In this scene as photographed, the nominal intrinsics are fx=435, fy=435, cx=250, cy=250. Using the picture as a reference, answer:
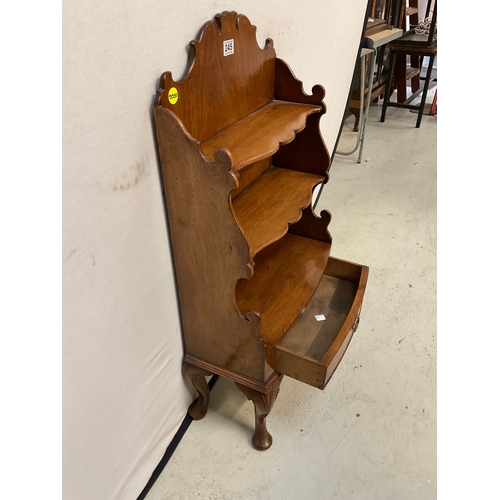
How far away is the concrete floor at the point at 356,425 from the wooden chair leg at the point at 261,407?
1.4 inches

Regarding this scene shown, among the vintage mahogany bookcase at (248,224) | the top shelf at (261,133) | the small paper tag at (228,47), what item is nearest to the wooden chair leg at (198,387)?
the vintage mahogany bookcase at (248,224)

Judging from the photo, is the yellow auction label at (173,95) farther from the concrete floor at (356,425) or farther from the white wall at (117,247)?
the concrete floor at (356,425)

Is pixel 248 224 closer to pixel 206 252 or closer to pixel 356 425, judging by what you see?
pixel 206 252

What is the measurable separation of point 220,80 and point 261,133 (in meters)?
0.16

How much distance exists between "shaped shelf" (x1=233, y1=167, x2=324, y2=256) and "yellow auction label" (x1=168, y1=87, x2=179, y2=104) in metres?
0.33

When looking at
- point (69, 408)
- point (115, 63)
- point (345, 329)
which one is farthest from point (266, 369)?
point (115, 63)

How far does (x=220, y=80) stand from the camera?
1.07 m

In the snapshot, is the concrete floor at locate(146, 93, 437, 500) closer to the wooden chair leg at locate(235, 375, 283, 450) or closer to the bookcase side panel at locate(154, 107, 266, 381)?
the wooden chair leg at locate(235, 375, 283, 450)

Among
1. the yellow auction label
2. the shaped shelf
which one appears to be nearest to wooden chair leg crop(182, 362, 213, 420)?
the shaped shelf

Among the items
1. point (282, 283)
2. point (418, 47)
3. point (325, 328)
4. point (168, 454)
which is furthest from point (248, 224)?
point (418, 47)

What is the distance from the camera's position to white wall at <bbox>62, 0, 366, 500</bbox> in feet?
2.48

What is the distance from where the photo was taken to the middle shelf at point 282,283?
1.27 metres

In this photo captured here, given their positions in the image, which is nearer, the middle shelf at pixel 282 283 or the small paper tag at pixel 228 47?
the small paper tag at pixel 228 47
